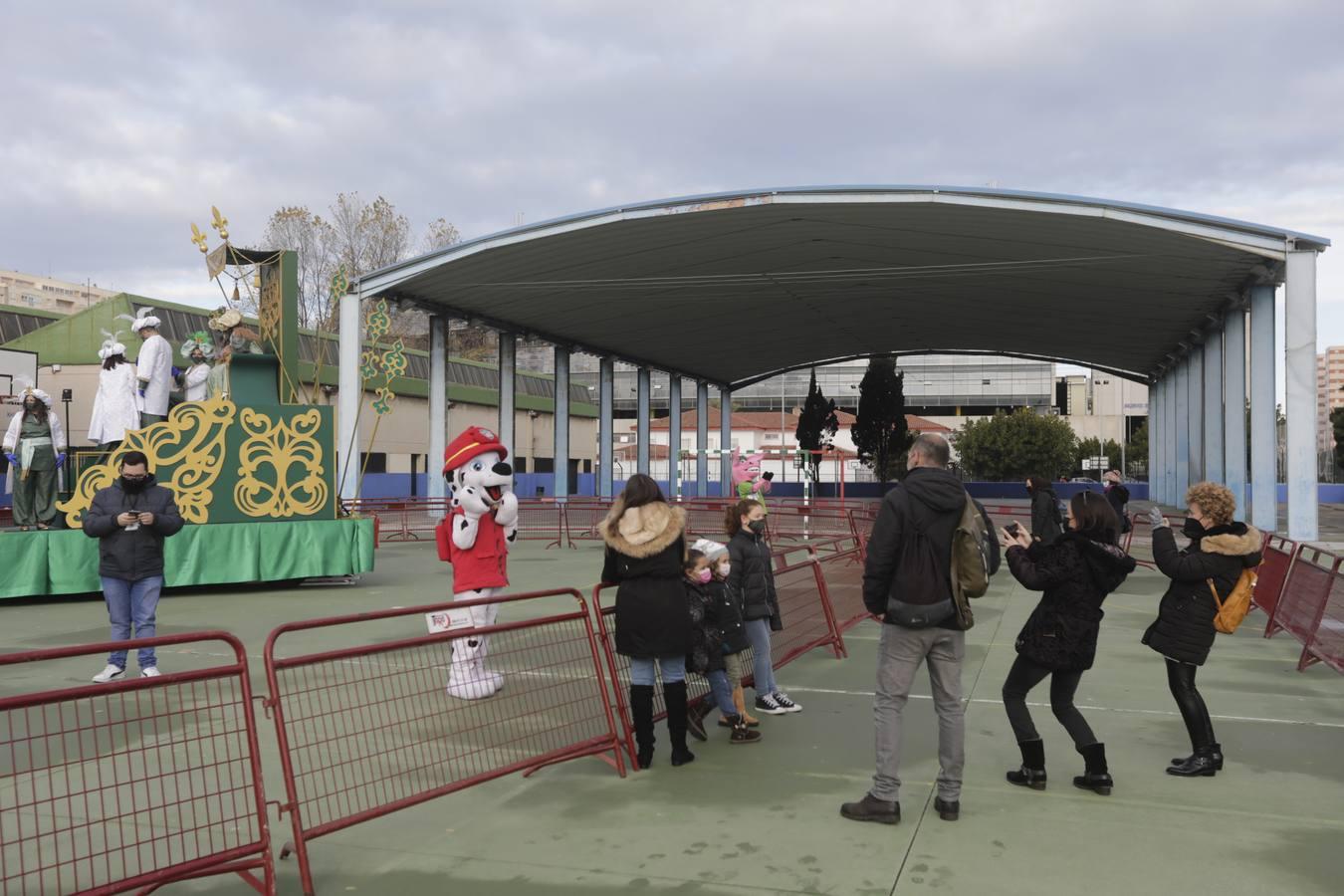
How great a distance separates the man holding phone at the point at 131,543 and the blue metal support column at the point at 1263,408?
22.7 m

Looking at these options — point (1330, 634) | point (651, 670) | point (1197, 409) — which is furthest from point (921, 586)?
point (1197, 409)

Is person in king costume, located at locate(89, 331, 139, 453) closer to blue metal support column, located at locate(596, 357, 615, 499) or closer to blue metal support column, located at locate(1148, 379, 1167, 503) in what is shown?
blue metal support column, located at locate(596, 357, 615, 499)

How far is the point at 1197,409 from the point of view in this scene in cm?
3862

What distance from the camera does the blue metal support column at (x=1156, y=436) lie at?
4925 cm

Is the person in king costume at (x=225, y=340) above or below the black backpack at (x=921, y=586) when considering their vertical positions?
above

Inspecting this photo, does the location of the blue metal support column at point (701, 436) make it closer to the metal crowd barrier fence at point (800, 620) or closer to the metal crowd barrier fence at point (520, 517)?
the metal crowd barrier fence at point (520, 517)

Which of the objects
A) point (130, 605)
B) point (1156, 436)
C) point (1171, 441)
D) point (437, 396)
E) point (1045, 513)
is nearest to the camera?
point (130, 605)

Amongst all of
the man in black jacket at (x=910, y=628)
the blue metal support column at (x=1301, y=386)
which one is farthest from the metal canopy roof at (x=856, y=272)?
the man in black jacket at (x=910, y=628)

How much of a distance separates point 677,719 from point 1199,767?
9.28 feet

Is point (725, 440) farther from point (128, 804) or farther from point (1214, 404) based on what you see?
point (128, 804)

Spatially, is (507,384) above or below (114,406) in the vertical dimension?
above

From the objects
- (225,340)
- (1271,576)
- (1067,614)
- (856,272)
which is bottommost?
(1271,576)

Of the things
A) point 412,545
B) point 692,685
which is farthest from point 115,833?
point 412,545

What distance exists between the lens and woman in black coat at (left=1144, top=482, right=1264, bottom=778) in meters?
5.85
